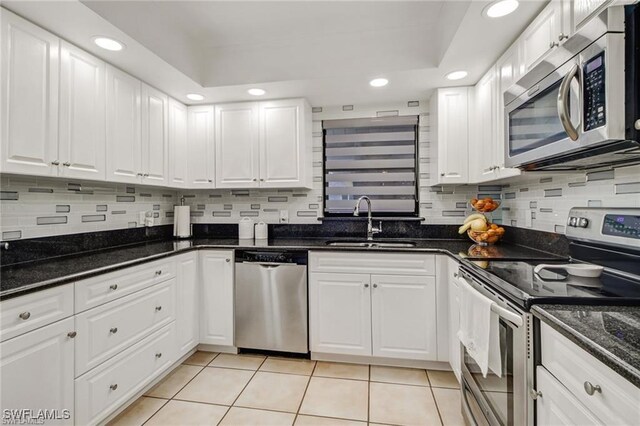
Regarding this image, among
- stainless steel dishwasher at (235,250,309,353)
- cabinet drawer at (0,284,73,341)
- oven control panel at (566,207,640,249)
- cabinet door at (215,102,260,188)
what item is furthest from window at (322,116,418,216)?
cabinet drawer at (0,284,73,341)

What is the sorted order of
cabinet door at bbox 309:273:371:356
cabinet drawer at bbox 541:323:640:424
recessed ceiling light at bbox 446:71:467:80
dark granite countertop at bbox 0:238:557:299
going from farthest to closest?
1. cabinet door at bbox 309:273:371:356
2. recessed ceiling light at bbox 446:71:467:80
3. dark granite countertop at bbox 0:238:557:299
4. cabinet drawer at bbox 541:323:640:424

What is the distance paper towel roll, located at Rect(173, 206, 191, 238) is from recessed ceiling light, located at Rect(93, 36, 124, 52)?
1485 mm

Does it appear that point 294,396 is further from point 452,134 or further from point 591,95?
point 452,134

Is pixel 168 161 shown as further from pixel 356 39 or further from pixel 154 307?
pixel 356 39

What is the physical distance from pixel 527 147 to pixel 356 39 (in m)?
1.53

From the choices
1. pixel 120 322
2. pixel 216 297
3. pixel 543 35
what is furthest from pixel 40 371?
pixel 543 35

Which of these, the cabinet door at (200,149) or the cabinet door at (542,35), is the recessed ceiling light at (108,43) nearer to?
the cabinet door at (200,149)

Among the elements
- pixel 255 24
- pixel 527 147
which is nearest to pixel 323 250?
pixel 527 147

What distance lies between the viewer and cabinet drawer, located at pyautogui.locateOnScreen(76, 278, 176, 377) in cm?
153

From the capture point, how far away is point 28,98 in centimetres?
158

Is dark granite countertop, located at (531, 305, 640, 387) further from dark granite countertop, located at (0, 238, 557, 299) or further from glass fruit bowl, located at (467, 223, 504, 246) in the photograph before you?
glass fruit bowl, located at (467, 223, 504, 246)

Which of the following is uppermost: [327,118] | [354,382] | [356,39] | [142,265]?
[356,39]

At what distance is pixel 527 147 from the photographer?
1411mm

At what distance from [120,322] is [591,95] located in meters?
2.41
